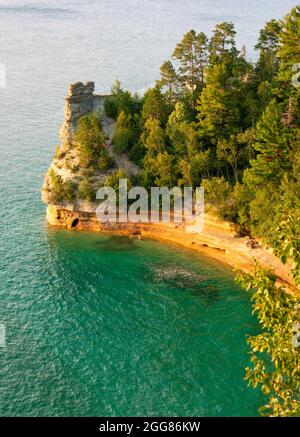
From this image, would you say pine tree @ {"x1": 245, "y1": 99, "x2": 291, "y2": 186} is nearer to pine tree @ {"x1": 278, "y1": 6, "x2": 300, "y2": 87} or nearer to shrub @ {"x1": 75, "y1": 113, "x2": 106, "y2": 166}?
pine tree @ {"x1": 278, "y1": 6, "x2": 300, "y2": 87}

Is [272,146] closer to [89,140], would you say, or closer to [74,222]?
[89,140]

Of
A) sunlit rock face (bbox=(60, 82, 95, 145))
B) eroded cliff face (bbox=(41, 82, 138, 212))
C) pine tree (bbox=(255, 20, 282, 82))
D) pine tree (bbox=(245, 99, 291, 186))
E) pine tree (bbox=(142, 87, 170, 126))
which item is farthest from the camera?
sunlit rock face (bbox=(60, 82, 95, 145))

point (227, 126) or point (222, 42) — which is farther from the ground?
point (222, 42)

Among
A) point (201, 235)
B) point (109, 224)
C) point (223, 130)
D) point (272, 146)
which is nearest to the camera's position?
point (272, 146)

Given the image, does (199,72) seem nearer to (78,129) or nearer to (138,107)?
(138,107)

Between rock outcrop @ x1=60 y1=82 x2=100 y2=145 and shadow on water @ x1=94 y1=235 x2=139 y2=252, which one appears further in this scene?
rock outcrop @ x1=60 y1=82 x2=100 y2=145

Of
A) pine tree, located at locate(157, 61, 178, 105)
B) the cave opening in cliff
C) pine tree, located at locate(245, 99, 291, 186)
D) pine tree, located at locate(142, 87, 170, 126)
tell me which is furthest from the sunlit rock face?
pine tree, located at locate(245, 99, 291, 186)

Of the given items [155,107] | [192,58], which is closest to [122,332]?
[155,107]

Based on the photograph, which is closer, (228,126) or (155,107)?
(228,126)
